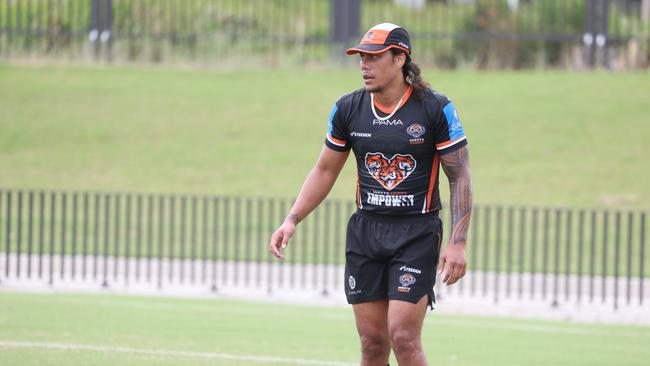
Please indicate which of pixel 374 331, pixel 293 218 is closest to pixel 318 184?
pixel 293 218

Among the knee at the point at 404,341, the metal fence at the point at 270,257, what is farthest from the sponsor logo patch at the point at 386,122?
the metal fence at the point at 270,257

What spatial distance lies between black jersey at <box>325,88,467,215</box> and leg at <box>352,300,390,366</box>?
548 millimetres

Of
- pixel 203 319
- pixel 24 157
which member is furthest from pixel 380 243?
pixel 24 157

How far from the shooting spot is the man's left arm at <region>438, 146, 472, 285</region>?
266 inches

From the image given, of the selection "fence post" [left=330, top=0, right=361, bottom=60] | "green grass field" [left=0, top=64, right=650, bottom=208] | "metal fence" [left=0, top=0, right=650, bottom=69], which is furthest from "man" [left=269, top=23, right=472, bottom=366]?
"fence post" [left=330, top=0, right=361, bottom=60]

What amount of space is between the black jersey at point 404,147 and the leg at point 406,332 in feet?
1.79

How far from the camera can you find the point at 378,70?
6.84m

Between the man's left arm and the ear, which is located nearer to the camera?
the man's left arm

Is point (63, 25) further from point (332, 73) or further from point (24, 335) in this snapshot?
point (24, 335)

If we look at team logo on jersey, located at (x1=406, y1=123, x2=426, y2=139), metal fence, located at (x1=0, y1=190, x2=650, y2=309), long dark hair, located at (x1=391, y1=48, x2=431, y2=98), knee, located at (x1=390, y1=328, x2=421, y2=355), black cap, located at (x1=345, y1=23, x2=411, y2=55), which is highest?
black cap, located at (x1=345, y1=23, x2=411, y2=55)

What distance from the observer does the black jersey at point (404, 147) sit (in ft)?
22.4

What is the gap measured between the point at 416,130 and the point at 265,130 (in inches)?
713

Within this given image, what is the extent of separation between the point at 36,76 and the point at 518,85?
426 inches

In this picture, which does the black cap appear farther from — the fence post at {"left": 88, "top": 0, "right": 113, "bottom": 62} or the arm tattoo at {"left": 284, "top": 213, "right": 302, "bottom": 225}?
the fence post at {"left": 88, "top": 0, "right": 113, "bottom": 62}
